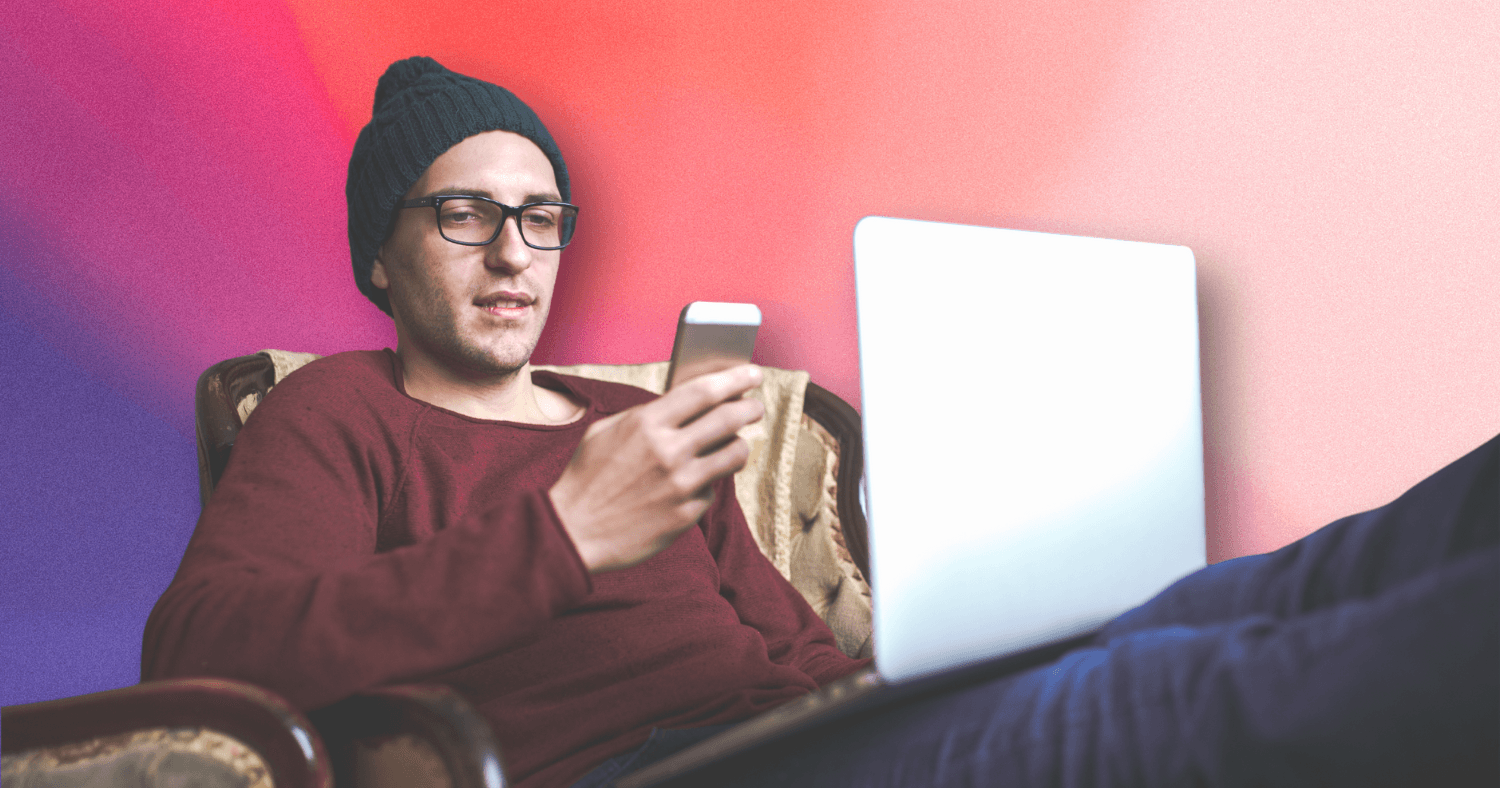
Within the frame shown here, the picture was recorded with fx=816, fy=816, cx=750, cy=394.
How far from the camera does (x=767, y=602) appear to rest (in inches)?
Answer: 50.5

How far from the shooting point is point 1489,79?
1.04m

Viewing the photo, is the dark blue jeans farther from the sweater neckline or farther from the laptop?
the sweater neckline

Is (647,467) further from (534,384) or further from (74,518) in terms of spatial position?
(74,518)

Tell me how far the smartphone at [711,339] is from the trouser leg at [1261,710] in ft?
1.17

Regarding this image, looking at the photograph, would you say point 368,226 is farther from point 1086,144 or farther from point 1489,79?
point 1489,79

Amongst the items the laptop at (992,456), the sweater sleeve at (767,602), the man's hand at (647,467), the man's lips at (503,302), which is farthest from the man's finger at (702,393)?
the man's lips at (503,302)

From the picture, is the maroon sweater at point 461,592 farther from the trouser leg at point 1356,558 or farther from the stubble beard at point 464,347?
the trouser leg at point 1356,558

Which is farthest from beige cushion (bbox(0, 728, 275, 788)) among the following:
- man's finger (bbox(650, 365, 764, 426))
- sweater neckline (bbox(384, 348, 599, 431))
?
sweater neckline (bbox(384, 348, 599, 431))

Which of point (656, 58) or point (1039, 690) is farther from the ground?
point (656, 58)

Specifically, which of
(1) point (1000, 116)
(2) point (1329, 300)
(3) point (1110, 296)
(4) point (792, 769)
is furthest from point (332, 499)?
(2) point (1329, 300)

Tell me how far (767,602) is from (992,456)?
0.68 meters

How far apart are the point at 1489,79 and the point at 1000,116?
64cm

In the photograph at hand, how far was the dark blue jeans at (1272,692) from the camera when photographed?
0.45 meters

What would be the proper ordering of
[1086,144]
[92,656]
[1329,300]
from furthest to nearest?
1. [92,656]
2. [1086,144]
3. [1329,300]
